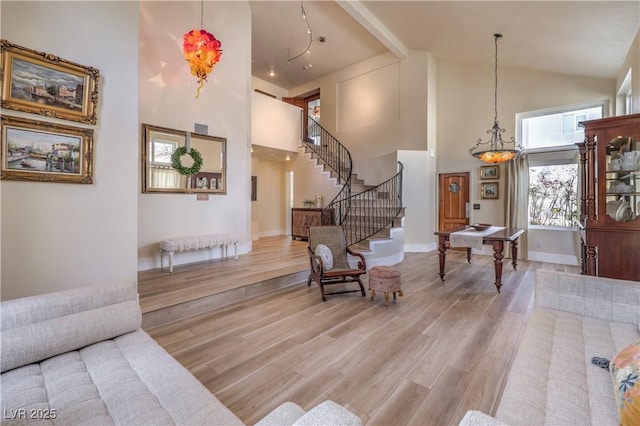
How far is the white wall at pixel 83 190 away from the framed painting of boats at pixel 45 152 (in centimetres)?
6

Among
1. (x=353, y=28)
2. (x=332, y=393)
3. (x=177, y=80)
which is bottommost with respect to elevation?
(x=332, y=393)

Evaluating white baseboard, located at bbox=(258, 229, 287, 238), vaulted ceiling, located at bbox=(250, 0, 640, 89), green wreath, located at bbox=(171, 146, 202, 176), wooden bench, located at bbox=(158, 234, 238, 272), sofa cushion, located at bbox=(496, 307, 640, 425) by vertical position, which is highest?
vaulted ceiling, located at bbox=(250, 0, 640, 89)

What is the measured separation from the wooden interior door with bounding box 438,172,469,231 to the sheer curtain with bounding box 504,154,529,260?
0.95 metres

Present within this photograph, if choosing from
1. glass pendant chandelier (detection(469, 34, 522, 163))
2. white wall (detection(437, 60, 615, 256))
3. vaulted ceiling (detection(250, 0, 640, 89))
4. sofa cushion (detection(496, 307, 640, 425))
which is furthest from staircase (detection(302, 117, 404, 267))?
sofa cushion (detection(496, 307, 640, 425))

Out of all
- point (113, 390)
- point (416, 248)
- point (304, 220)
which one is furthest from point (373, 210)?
point (113, 390)

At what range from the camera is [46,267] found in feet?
8.16

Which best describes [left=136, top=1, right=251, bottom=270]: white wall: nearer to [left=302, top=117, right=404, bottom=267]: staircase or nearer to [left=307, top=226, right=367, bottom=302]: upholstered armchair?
[left=307, top=226, right=367, bottom=302]: upholstered armchair

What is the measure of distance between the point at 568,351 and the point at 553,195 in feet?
19.7

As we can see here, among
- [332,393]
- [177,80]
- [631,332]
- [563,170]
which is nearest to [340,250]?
[332,393]

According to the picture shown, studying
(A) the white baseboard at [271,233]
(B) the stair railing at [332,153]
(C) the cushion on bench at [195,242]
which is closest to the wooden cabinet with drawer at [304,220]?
(B) the stair railing at [332,153]

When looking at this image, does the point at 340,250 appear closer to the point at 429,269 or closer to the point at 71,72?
the point at 429,269

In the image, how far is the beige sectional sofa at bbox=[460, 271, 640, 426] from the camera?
3.83ft

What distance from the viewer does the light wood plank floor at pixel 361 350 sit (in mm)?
1911

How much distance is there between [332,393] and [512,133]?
23.2ft
